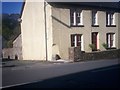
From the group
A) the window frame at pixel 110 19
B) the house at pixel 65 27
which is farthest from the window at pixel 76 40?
the window frame at pixel 110 19

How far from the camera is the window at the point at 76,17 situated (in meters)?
33.6

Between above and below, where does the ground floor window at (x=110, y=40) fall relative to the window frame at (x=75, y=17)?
below

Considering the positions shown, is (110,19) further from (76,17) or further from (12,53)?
(12,53)

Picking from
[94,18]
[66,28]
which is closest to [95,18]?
[94,18]

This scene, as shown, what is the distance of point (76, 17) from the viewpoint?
34.0m

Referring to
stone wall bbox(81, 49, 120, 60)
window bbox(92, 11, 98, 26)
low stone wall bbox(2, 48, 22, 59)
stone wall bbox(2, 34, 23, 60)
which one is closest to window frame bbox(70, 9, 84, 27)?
window bbox(92, 11, 98, 26)

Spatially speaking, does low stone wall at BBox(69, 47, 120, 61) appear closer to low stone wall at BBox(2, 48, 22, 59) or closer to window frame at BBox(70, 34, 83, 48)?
window frame at BBox(70, 34, 83, 48)

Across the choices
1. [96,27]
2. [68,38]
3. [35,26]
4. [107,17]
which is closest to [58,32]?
[68,38]

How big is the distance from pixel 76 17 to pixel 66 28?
2.26 m

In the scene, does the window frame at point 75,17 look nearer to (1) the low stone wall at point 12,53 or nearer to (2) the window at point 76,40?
(2) the window at point 76,40

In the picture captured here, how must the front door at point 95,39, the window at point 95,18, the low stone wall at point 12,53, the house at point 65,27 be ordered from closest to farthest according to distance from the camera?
the house at point 65,27
the front door at point 95,39
the window at point 95,18
the low stone wall at point 12,53

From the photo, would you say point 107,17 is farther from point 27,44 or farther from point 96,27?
point 27,44

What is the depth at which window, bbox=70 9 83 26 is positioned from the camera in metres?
33.6

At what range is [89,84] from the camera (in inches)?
523
